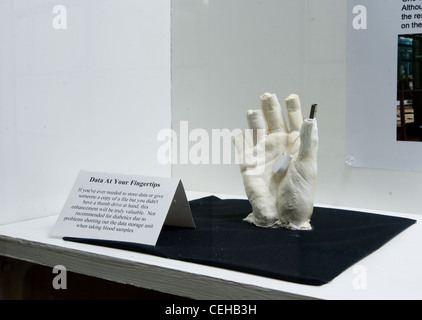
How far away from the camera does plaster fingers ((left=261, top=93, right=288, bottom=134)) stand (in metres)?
1.12

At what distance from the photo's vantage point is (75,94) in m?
1.37

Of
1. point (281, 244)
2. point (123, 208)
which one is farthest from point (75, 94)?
point (281, 244)

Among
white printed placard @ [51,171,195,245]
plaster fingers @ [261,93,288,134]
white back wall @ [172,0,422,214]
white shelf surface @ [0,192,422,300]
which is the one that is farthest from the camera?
white back wall @ [172,0,422,214]

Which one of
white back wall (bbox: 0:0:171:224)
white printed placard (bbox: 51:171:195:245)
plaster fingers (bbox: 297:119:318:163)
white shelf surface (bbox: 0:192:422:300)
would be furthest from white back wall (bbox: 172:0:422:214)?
white printed placard (bbox: 51:171:195:245)

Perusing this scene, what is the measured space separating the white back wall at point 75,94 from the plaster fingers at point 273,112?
Answer: 1.65ft

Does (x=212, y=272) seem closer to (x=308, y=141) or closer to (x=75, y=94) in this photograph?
(x=308, y=141)

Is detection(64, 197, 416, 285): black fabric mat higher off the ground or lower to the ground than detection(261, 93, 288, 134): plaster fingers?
lower

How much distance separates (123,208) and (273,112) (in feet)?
1.18

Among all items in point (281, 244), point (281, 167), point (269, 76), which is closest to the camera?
point (281, 244)

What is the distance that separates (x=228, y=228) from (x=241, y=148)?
169 millimetres

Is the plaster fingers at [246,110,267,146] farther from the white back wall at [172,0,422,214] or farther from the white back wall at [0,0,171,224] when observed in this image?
the white back wall at [0,0,171,224]

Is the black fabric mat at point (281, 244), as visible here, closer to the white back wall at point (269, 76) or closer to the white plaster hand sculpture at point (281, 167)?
the white plaster hand sculpture at point (281, 167)

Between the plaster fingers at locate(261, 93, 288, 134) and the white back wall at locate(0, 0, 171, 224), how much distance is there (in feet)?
1.65

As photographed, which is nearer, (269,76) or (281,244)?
(281,244)
